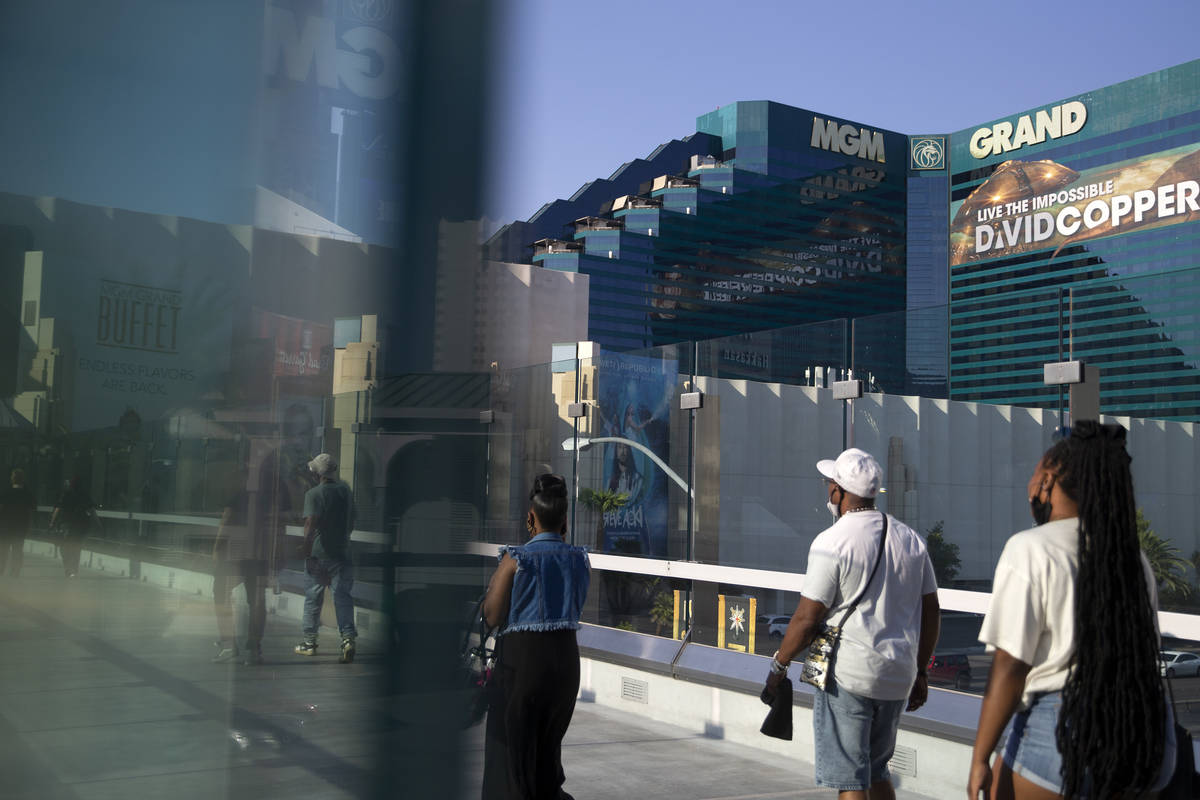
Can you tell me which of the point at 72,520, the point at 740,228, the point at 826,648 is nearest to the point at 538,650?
the point at 826,648

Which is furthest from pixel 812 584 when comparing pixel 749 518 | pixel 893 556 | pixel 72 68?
pixel 749 518

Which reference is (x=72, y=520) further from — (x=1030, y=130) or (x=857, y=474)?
(x=1030, y=130)

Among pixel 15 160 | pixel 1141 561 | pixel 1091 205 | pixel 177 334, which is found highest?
Result: pixel 1091 205

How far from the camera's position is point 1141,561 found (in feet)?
7.64

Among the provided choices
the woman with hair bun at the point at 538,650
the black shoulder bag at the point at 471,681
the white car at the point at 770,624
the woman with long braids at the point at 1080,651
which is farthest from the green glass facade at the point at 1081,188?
the black shoulder bag at the point at 471,681

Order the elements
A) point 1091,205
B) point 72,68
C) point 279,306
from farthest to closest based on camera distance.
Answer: point 1091,205
point 279,306
point 72,68

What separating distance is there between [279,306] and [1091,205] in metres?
138

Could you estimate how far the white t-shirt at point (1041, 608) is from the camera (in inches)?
90.5

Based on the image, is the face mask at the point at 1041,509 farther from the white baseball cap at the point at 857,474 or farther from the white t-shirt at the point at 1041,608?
the white baseball cap at the point at 857,474

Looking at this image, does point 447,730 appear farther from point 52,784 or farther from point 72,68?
point 72,68

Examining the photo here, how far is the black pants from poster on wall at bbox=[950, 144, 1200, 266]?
129 m

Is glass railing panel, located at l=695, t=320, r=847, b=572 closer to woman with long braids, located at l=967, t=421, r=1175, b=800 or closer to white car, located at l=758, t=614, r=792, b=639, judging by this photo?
white car, located at l=758, t=614, r=792, b=639

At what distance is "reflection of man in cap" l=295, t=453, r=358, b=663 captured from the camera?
1.33 metres

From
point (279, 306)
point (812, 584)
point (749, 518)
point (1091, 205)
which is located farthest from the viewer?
point (1091, 205)
